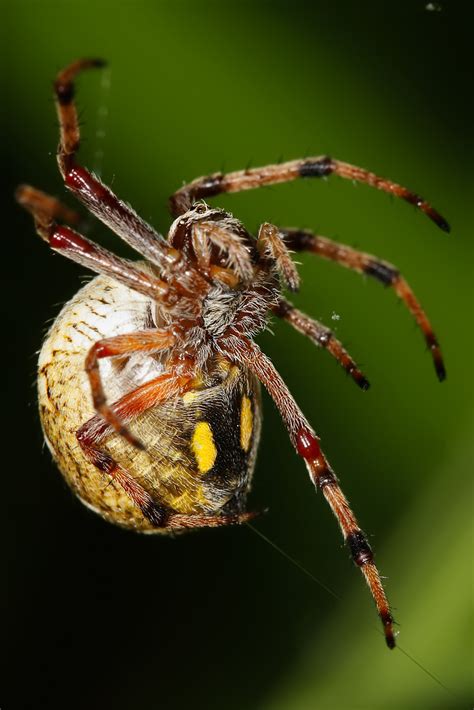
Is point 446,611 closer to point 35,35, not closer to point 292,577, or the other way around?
point 292,577

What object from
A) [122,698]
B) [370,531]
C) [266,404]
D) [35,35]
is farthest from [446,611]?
[35,35]

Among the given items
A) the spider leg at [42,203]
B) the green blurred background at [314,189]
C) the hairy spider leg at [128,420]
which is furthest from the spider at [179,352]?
the green blurred background at [314,189]

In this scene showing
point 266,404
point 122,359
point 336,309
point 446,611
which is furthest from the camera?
point 266,404

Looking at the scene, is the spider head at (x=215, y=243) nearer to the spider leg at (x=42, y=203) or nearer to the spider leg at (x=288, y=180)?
the spider leg at (x=288, y=180)

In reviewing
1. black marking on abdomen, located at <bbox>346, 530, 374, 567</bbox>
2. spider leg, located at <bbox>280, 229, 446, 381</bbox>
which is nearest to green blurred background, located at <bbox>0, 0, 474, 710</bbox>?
black marking on abdomen, located at <bbox>346, 530, 374, 567</bbox>

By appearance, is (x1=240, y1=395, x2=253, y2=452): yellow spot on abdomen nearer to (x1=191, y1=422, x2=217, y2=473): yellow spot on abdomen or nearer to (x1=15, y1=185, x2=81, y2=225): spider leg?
(x1=191, y1=422, x2=217, y2=473): yellow spot on abdomen

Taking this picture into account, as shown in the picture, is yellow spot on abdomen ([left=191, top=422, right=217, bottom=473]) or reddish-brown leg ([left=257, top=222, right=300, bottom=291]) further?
yellow spot on abdomen ([left=191, top=422, right=217, bottom=473])

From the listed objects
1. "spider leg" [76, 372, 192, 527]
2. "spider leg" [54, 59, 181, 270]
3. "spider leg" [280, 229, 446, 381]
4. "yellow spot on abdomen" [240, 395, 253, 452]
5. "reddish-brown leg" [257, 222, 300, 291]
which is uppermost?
"spider leg" [280, 229, 446, 381]
